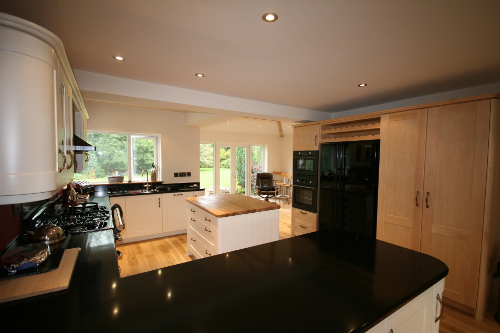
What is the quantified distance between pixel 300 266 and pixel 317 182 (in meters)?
2.65

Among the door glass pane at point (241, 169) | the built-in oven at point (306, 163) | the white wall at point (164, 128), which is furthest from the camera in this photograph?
the door glass pane at point (241, 169)

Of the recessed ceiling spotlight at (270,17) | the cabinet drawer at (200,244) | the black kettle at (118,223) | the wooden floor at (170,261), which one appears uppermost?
the recessed ceiling spotlight at (270,17)

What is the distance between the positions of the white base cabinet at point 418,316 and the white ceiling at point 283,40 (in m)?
1.50

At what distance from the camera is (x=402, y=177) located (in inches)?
105

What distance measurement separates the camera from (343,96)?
3.12 metres

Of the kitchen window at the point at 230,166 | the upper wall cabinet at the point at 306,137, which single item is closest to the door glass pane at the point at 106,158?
the kitchen window at the point at 230,166

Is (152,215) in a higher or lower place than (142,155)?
lower

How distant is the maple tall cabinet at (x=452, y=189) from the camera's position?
207cm

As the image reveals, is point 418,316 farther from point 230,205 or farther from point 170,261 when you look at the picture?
point 170,261

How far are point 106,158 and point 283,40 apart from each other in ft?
12.8

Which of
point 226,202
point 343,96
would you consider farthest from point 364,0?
point 226,202

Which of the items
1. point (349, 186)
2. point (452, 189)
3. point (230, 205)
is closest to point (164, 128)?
point (230, 205)

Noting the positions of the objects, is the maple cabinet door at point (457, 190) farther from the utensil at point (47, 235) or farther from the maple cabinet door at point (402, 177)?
the utensil at point (47, 235)

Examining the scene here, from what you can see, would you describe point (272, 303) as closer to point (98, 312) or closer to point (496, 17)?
point (98, 312)
